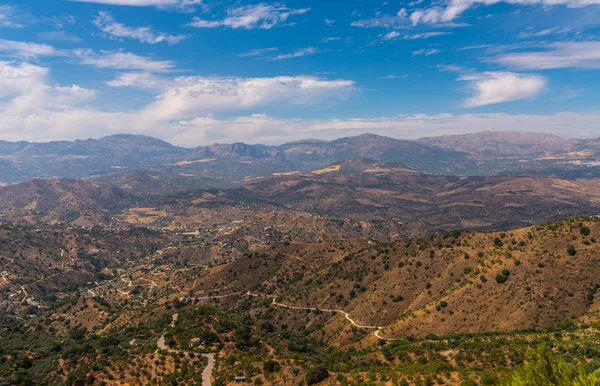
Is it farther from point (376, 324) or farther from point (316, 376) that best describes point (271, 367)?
point (376, 324)

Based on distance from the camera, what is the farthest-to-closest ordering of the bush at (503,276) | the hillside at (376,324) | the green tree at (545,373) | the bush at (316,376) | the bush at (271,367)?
the bush at (503,276) < the bush at (271,367) < the hillside at (376,324) < the bush at (316,376) < the green tree at (545,373)

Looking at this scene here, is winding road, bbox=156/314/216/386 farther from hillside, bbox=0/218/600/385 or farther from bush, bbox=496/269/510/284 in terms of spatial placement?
bush, bbox=496/269/510/284

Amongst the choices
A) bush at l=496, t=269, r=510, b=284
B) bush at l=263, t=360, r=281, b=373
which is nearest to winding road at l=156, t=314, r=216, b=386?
bush at l=263, t=360, r=281, b=373

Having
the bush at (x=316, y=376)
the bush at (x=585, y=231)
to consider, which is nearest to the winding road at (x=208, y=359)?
the bush at (x=316, y=376)

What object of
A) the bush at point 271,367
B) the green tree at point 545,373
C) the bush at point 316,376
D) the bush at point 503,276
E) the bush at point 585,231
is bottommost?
the bush at point 271,367

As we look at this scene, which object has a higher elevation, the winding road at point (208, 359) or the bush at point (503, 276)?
the bush at point (503, 276)

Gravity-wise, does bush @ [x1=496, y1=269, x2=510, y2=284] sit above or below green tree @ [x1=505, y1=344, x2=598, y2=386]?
below

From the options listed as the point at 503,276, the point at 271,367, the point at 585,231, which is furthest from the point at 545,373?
the point at 585,231

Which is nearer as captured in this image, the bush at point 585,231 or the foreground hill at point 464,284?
the foreground hill at point 464,284

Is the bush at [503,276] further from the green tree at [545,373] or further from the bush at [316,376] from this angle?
the green tree at [545,373]
